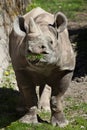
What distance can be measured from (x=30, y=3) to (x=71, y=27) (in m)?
2.38

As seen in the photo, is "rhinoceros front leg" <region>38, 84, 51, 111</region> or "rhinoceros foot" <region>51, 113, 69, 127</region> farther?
"rhinoceros front leg" <region>38, 84, 51, 111</region>

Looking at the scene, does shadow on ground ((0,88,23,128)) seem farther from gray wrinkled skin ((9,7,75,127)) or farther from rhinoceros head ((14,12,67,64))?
rhinoceros head ((14,12,67,64))

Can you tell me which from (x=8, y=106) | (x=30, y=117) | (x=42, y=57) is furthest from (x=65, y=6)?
(x=42, y=57)

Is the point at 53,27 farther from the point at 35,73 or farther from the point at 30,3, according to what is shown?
the point at 30,3

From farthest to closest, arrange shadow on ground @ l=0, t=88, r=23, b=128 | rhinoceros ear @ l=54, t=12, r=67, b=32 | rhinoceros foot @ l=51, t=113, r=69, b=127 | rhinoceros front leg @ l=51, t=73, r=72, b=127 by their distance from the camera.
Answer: shadow on ground @ l=0, t=88, r=23, b=128 → rhinoceros foot @ l=51, t=113, r=69, b=127 → rhinoceros front leg @ l=51, t=73, r=72, b=127 → rhinoceros ear @ l=54, t=12, r=67, b=32

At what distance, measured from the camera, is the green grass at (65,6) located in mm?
17769

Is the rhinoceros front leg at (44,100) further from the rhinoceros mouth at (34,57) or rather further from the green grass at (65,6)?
the green grass at (65,6)

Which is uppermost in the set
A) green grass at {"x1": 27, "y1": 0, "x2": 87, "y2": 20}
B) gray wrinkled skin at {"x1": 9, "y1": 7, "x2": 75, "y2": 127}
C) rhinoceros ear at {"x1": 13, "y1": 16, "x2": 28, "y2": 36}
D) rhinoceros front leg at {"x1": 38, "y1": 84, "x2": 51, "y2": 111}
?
rhinoceros ear at {"x1": 13, "y1": 16, "x2": 28, "y2": 36}

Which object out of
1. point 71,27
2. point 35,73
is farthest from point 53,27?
point 71,27

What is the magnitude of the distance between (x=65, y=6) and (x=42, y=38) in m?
12.2

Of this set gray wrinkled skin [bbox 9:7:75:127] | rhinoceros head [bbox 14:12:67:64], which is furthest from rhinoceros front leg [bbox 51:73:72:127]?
rhinoceros head [bbox 14:12:67:64]

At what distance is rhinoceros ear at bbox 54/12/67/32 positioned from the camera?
7119 mm

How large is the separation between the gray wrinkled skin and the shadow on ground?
1.11 ft

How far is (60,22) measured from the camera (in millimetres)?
7156
